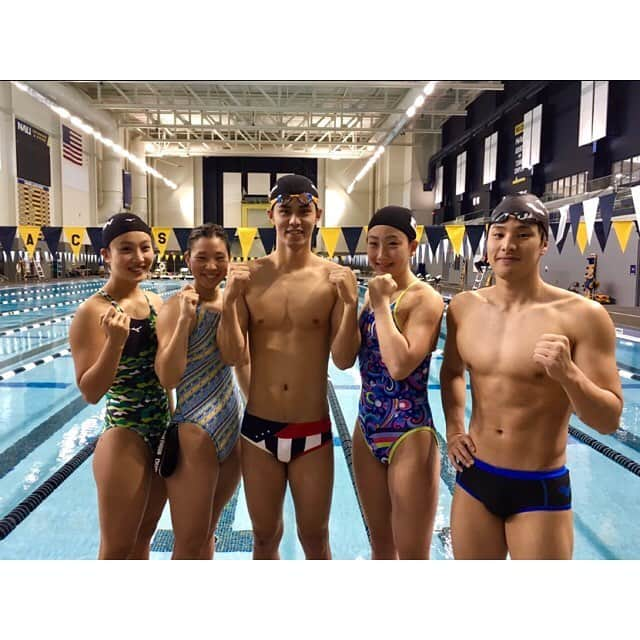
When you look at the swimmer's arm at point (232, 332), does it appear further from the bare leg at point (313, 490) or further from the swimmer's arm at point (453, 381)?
the swimmer's arm at point (453, 381)

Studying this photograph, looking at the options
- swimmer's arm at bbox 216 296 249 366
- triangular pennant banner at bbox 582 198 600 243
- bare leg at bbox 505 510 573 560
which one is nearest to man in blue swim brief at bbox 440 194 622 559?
bare leg at bbox 505 510 573 560

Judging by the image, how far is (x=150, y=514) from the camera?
2330 millimetres

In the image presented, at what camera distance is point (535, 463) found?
73.0 inches

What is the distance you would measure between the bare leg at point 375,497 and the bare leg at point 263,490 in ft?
1.12

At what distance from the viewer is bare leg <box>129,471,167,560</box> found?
2.30 m

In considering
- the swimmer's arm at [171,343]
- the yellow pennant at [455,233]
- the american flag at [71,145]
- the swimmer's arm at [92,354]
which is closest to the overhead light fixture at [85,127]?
the american flag at [71,145]

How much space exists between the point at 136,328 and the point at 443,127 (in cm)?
2558

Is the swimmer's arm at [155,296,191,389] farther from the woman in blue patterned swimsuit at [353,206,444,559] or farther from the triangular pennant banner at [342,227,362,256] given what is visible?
the triangular pennant banner at [342,227,362,256]

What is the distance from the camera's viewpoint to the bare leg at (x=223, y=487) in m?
2.31

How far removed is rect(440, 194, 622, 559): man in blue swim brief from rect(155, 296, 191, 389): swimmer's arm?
41.9 inches

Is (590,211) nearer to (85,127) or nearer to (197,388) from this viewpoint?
(197,388)
